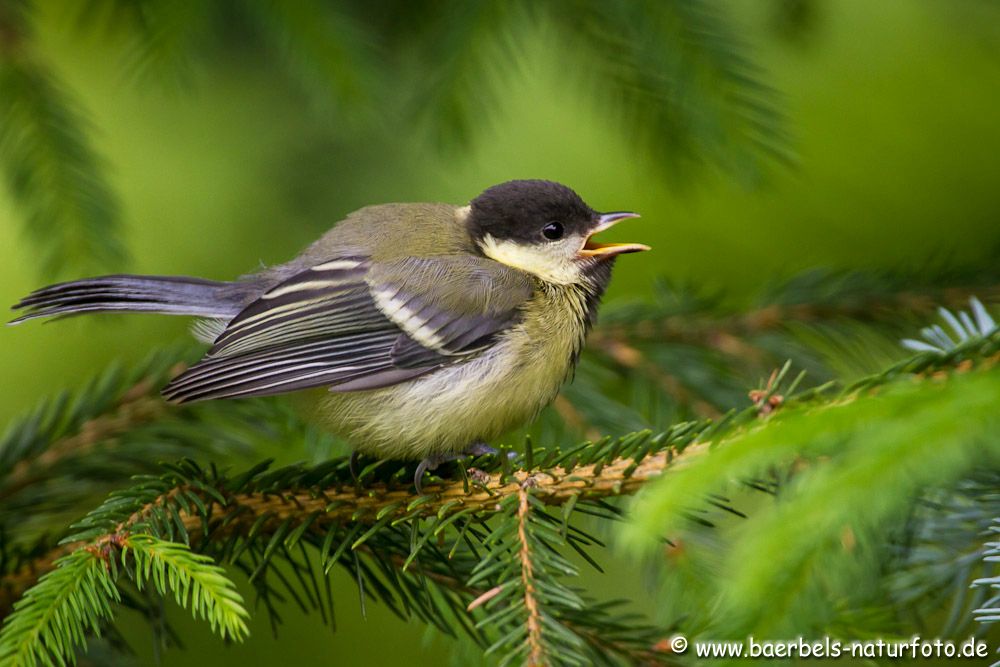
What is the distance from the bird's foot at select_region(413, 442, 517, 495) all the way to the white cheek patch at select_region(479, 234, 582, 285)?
40 cm

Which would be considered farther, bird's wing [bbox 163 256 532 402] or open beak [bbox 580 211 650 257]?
open beak [bbox 580 211 650 257]

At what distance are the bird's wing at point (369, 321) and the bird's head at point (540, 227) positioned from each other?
0.12m

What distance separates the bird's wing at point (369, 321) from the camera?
165 cm

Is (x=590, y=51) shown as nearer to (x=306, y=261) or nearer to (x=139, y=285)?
(x=306, y=261)

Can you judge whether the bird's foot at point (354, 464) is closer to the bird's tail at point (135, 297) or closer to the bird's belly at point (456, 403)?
the bird's belly at point (456, 403)

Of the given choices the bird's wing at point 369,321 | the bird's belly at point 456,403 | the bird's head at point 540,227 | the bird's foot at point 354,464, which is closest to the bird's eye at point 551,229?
the bird's head at point 540,227

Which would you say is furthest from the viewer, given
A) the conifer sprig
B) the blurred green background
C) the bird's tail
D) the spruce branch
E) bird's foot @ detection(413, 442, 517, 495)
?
the blurred green background

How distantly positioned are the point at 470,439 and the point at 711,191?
3.35 feet

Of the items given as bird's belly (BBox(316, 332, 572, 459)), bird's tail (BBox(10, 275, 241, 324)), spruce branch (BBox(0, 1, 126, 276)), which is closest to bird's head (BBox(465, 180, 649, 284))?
bird's belly (BBox(316, 332, 572, 459))

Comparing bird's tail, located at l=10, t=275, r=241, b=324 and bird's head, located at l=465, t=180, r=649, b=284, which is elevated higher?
bird's head, located at l=465, t=180, r=649, b=284

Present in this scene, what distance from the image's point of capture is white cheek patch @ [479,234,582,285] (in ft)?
6.33

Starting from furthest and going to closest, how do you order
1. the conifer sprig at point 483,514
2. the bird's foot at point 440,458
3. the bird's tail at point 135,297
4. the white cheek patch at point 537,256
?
the white cheek patch at point 537,256
the bird's tail at point 135,297
the bird's foot at point 440,458
the conifer sprig at point 483,514

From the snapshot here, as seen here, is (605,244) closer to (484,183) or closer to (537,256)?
(537,256)

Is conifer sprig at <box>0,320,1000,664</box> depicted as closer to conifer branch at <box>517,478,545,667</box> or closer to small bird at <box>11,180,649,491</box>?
conifer branch at <box>517,478,545,667</box>
